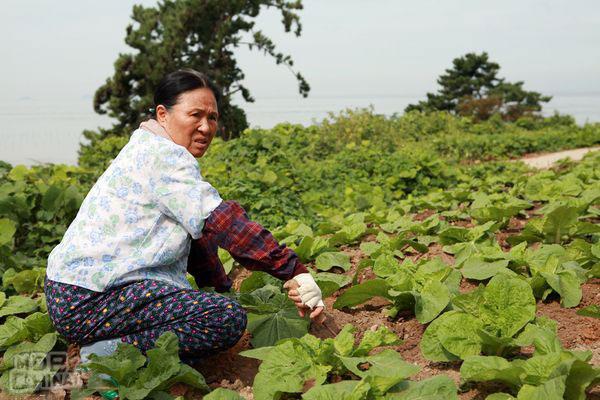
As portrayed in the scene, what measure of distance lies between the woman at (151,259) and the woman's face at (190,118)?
18 cm

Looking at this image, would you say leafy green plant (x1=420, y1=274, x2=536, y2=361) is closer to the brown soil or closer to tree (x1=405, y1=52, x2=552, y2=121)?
the brown soil

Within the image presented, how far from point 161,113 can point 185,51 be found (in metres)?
17.0

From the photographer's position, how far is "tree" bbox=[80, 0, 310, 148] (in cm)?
1838

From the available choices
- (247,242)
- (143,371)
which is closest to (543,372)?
(247,242)

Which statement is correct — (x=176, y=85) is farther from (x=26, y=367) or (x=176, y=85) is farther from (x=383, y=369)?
(x=383, y=369)

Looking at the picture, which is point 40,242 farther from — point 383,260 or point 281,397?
point 281,397

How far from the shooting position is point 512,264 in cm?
305

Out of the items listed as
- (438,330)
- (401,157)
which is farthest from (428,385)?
(401,157)

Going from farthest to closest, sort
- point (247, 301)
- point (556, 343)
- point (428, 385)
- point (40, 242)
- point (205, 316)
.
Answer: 1. point (40, 242)
2. point (247, 301)
3. point (205, 316)
4. point (556, 343)
5. point (428, 385)

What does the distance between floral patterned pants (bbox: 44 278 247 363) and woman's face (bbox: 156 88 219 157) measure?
60 cm

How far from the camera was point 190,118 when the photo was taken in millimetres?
2578

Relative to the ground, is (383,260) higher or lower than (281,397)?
higher

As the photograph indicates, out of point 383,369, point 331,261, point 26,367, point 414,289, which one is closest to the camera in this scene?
point 383,369

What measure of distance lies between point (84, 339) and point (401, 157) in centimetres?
671
